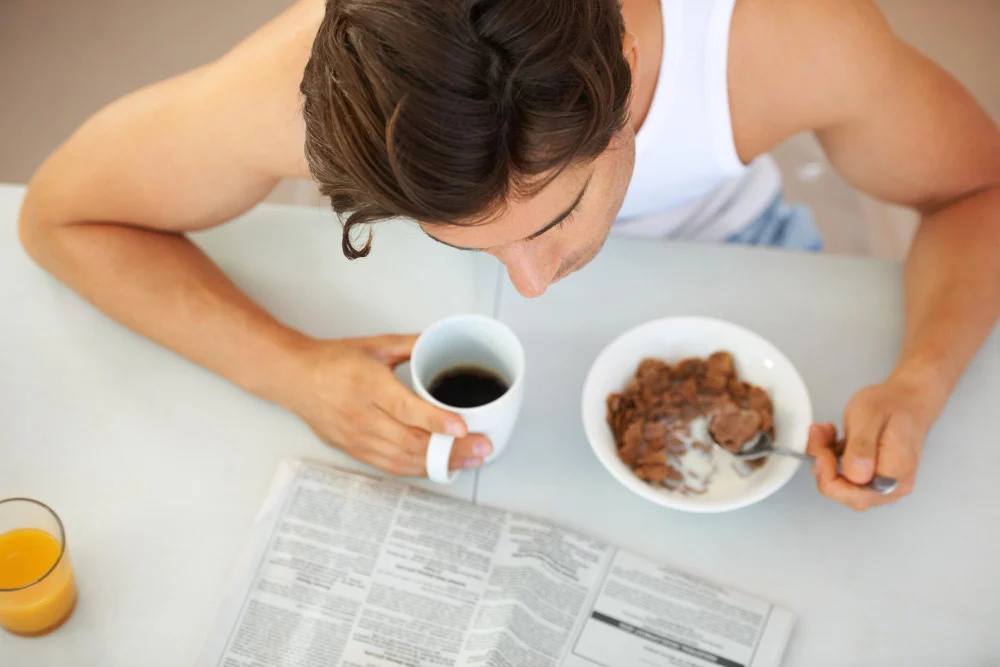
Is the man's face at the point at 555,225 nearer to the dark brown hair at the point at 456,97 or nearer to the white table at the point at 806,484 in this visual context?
the dark brown hair at the point at 456,97

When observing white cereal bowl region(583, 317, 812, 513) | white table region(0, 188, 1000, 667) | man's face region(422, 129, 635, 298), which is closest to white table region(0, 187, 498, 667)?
white table region(0, 188, 1000, 667)

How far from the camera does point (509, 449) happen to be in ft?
2.60

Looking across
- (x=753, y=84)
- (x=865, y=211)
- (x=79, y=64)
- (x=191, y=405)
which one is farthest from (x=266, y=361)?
(x=79, y=64)

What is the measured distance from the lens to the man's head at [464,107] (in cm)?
44

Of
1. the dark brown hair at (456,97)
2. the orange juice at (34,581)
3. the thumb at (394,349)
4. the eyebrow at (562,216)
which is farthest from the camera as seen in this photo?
the thumb at (394,349)

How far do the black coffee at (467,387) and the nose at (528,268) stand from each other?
0.45ft

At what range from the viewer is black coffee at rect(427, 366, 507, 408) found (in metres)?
0.74

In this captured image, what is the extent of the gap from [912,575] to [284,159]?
655 millimetres

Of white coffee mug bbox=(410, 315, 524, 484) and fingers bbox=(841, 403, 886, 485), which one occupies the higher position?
white coffee mug bbox=(410, 315, 524, 484)

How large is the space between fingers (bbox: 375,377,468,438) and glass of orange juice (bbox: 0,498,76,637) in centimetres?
28

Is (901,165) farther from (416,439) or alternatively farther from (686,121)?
(416,439)

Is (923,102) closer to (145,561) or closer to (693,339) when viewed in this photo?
(693,339)

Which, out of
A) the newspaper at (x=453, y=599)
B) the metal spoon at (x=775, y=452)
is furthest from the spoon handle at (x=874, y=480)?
the newspaper at (x=453, y=599)

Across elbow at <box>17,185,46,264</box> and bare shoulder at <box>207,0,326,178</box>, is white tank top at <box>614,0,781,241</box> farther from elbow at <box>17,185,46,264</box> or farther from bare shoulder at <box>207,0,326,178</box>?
elbow at <box>17,185,46,264</box>
